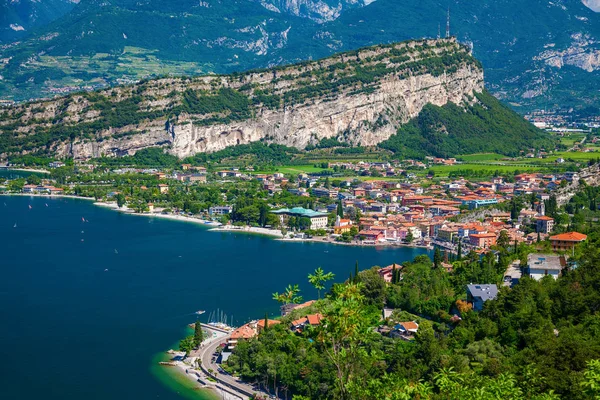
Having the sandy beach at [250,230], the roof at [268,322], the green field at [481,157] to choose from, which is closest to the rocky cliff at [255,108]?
the green field at [481,157]

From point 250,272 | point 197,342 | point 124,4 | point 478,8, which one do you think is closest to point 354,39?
point 478,8

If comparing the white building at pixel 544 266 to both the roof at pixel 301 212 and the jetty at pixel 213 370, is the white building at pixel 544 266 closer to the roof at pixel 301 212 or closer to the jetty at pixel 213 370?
the jetty at pixel 213 370

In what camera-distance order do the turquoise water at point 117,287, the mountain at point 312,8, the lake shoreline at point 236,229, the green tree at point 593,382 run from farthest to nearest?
the mountain at point 312,8 → the lake shoreline at point 236,229 → the turquoise water at point 117,287 → the green tree at point 593,382

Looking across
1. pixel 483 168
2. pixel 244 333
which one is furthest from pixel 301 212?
pixel 244 333

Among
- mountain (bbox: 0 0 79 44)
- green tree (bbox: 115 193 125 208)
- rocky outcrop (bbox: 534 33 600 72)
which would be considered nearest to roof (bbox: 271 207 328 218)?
green tree (bbox: 115 193 125 208)

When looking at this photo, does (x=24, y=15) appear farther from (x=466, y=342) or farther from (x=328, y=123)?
(x=466, y=342)
